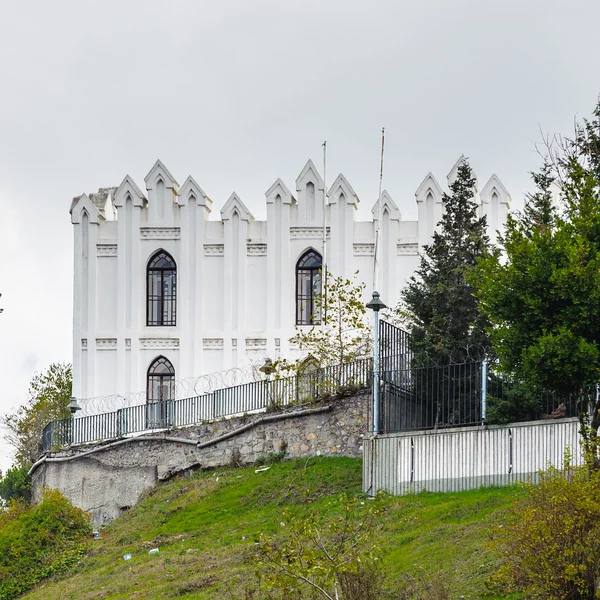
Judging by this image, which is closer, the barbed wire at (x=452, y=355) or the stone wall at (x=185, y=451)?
the barbed wire at (x=452, y=355)

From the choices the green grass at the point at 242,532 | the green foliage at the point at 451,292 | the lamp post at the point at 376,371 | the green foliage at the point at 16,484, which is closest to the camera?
the green grass at the point at 242,532

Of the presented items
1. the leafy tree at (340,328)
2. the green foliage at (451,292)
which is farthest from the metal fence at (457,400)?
the leafy tree at (340,328)

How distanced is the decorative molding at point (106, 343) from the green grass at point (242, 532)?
382 inches

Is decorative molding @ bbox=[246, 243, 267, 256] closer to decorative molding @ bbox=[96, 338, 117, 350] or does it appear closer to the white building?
the white building

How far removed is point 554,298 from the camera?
71.9 ft

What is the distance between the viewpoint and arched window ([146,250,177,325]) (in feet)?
146

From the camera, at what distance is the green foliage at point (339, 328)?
3638 centimetres

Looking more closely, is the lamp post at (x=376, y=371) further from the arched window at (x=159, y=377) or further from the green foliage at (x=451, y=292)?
the arched window at (x=159, y=377)

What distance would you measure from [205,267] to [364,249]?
513 centimetres

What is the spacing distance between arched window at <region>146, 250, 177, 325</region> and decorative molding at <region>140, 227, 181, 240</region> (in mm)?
488

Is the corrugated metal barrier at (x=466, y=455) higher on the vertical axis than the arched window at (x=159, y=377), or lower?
lower

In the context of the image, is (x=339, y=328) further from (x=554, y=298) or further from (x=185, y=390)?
(x=554, y=298)

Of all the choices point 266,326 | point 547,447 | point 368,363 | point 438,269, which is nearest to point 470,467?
point 547,447

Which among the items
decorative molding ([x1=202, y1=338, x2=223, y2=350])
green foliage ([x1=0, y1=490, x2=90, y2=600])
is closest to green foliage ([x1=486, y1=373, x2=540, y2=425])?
green foliage ([x1=0, y1=490, x2=90, y2=600])
